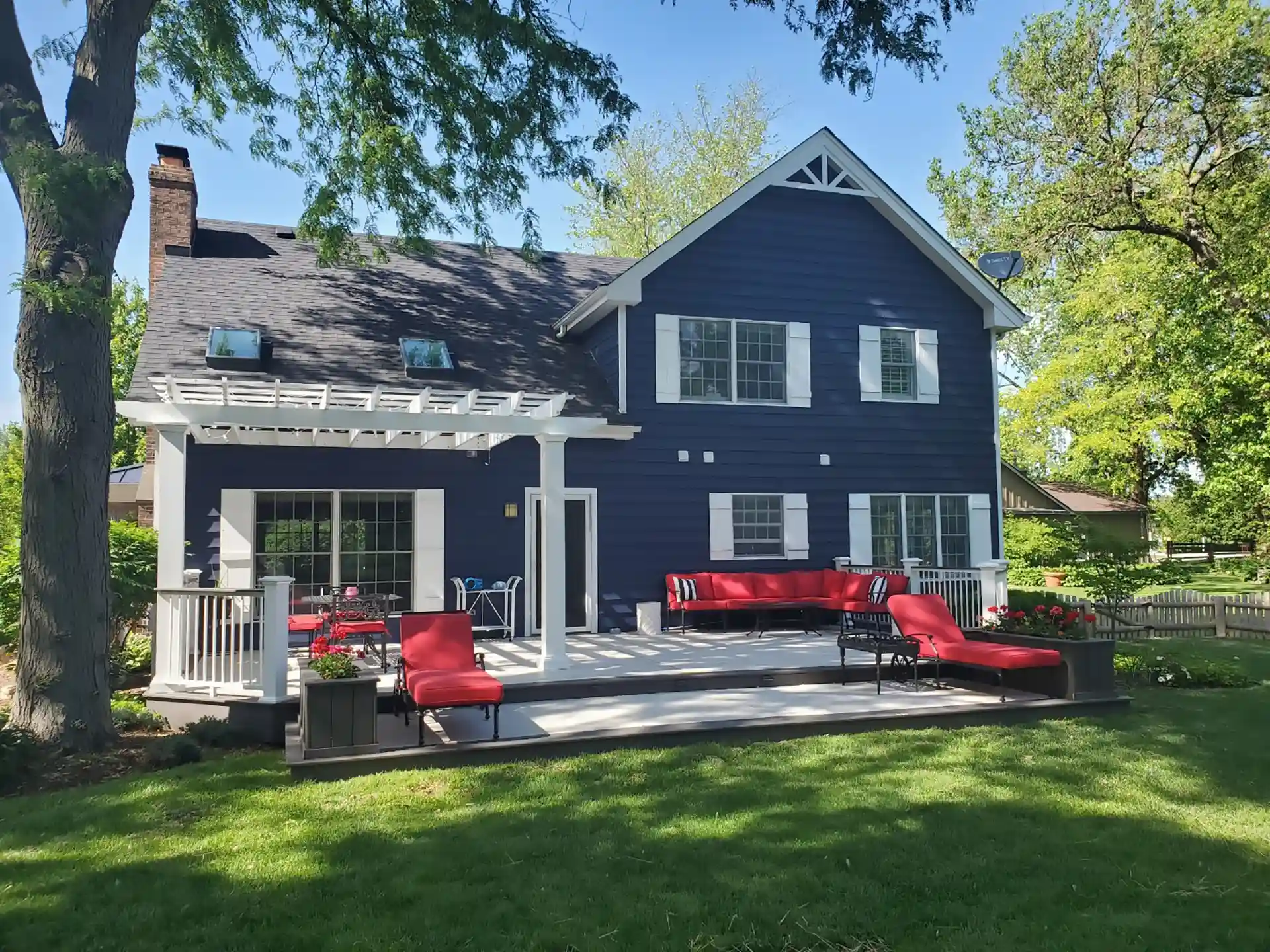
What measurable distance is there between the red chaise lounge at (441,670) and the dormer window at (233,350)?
5.06 metres

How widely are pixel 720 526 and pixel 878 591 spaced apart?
242cm

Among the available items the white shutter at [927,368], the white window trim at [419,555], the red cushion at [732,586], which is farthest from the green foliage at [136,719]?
the white shutter at [927,368]

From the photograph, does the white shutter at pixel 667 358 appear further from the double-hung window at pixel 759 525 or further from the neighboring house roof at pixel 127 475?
the neighboring house roof at pixel 127 475

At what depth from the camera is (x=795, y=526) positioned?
13.8 m

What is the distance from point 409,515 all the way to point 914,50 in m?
7.99

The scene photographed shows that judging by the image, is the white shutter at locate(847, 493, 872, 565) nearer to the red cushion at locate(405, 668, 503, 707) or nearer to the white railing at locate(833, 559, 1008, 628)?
the white railing at locate(833, 559, 1008, 628)

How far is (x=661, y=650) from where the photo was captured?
1098 centimetres

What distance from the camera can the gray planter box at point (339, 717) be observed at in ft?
21.0

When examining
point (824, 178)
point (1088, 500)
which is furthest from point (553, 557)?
point (1088, 500)

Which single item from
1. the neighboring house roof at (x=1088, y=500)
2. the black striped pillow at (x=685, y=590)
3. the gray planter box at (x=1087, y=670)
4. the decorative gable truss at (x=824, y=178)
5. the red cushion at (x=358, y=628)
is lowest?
the gray planter box at (x=1087, y=670)

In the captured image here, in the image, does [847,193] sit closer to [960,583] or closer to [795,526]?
[795,526]

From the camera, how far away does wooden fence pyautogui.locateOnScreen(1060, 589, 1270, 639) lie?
45.0 ft

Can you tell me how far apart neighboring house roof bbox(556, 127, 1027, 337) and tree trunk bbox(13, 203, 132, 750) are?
680cm

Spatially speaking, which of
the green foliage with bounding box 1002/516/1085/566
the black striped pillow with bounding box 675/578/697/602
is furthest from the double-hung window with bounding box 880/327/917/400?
the green foliage with bounding box 1002/516/1085/566
